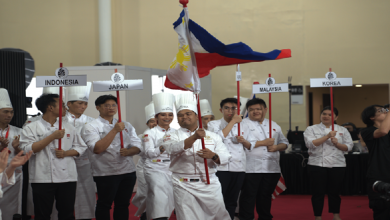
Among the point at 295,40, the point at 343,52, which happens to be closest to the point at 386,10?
the point at 343,52

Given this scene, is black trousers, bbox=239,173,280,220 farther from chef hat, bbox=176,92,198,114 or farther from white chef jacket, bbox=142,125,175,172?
chef hat, bbox=176,92,198,114

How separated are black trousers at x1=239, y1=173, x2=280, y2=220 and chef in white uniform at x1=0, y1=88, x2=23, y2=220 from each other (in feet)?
7.52

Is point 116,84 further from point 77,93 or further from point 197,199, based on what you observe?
point 197,199

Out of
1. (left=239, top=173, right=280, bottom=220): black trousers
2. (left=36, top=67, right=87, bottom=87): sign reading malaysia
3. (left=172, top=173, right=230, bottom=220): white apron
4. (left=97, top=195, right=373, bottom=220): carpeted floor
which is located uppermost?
(left=36, top=67, right=87, bottom=87): sign reading malaysia

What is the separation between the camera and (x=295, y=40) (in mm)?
8438

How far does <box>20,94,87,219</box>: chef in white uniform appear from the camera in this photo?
11.0 feet

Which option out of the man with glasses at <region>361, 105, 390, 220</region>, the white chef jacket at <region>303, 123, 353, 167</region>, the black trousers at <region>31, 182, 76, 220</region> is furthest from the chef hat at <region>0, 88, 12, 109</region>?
the man with glasses at <region>361, 105, 390, 220</region>

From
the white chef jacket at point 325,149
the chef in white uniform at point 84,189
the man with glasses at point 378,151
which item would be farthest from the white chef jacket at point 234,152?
the chef in white uniform at point 84,189

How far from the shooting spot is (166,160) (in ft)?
13.2

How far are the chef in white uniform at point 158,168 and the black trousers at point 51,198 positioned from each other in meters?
0.75

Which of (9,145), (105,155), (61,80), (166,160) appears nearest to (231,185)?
(166,160)

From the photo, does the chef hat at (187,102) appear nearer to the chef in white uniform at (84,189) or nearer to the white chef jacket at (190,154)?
the white chef jacket at (190,154)

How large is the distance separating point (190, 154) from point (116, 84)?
1.26 meters

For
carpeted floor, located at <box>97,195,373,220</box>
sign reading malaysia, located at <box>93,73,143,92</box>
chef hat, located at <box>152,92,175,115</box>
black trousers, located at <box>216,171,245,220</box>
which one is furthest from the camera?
carpeted floor, located at <box>97,195,373,220</box>
